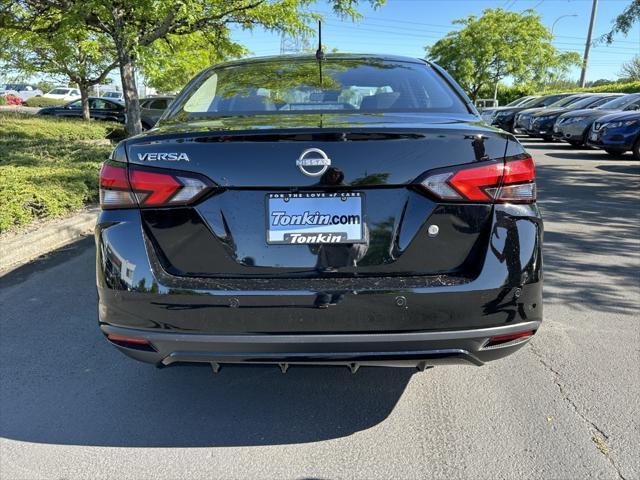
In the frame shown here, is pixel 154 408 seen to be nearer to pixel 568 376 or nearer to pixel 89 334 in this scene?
pixel 89 334

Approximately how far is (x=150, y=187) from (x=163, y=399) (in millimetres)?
1297

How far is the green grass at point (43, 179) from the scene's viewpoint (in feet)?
20.3

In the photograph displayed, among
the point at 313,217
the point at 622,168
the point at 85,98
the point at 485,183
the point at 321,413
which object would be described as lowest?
the point at 622,168

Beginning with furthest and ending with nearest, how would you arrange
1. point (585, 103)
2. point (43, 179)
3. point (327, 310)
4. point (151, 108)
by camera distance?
point (151, 108), point (585, 103), point (43, 179), point (327, 310)

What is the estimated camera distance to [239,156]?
2178mm

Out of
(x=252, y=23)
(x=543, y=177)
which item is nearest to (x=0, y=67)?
(x=252, y=23)

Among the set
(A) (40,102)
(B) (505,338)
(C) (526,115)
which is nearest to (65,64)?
(C) (526,115)

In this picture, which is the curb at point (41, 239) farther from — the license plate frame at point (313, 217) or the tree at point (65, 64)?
the tree at point (65, 64)

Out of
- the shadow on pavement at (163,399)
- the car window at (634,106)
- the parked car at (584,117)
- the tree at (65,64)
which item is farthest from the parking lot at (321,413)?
the tree at (65,64)

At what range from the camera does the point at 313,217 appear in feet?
7.07

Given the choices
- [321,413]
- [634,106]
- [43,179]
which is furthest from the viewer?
[634,106]

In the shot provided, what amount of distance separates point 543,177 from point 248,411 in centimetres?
924

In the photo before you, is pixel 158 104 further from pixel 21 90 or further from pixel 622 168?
pixel 21 90

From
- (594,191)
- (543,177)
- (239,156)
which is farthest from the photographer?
(543,177)
